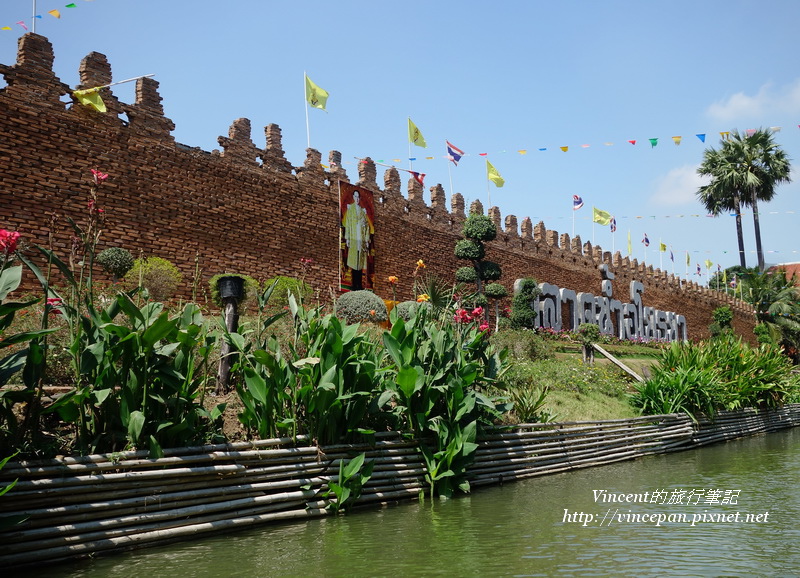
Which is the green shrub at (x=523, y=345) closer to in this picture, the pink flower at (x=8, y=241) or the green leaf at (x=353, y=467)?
the green leaf at (x=353, y=467)

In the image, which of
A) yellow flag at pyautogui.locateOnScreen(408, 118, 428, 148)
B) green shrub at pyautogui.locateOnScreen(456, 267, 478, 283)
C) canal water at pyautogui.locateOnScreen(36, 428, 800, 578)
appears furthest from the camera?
green shrub at pyautogui.locateOnScreen(456, 267, 478, 283)

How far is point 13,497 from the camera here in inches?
140

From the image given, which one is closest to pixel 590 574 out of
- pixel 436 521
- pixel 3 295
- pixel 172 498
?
pixel 436 521

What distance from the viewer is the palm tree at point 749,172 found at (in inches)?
1293

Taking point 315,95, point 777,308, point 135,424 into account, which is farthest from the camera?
point 777,308

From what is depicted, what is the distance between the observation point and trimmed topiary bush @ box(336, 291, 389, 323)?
563 inches

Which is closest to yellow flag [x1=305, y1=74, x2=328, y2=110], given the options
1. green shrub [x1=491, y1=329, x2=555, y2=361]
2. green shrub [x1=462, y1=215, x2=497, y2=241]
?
green shrub [x1=491, y1=329, x2=555, y2=361]

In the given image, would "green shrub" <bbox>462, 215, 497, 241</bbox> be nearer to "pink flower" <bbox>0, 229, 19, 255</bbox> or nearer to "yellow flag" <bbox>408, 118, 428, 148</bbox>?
"yellow flag" <bbox>408, 118, 428, 148</bbox>

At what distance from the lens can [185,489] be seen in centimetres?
432

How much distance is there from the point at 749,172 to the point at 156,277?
29.9 m

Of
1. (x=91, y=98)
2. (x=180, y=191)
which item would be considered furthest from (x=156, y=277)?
(x=91, y=98)

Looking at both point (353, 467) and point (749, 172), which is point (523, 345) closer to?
point (353, 467)

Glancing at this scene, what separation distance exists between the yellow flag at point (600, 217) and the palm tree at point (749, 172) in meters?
8.91

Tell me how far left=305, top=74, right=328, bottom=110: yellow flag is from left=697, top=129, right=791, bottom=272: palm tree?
24.3 metres
